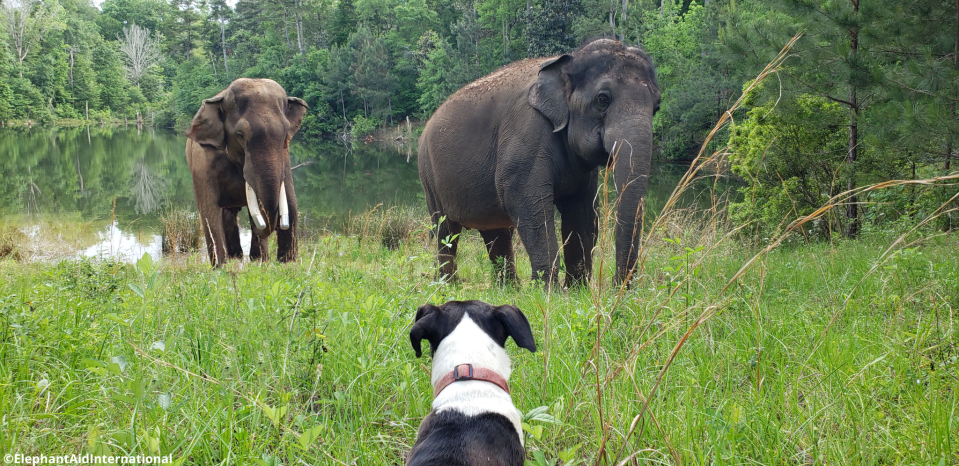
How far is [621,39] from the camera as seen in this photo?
40.3 m

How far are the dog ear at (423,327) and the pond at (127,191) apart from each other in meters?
5.01

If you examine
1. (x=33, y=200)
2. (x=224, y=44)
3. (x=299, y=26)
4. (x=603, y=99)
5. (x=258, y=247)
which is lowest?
(x=224, y=44)

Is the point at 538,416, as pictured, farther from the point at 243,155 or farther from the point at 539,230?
the point at 243,155

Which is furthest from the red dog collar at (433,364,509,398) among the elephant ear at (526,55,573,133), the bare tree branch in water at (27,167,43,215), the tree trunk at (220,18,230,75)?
the tree trunk at (220,18,230,75)

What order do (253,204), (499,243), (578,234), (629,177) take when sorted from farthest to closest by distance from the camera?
(253,204)
(499,243)
(578,234)
(629,177)

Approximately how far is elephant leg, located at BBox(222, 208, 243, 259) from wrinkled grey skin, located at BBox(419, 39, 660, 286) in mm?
3919

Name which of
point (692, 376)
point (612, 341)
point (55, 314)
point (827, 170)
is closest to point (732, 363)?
point (692, 376)

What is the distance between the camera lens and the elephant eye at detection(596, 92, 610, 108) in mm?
5504

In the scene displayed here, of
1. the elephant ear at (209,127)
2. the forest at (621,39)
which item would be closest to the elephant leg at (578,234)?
the forest at (621,39)

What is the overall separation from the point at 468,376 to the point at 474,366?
95 millimetres

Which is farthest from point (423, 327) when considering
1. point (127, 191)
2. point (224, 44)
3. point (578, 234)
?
point (224, 44)

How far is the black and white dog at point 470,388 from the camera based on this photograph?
189 centimetres

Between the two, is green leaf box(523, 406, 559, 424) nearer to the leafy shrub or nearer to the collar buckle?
the collar buckle

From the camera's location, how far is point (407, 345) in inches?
130
